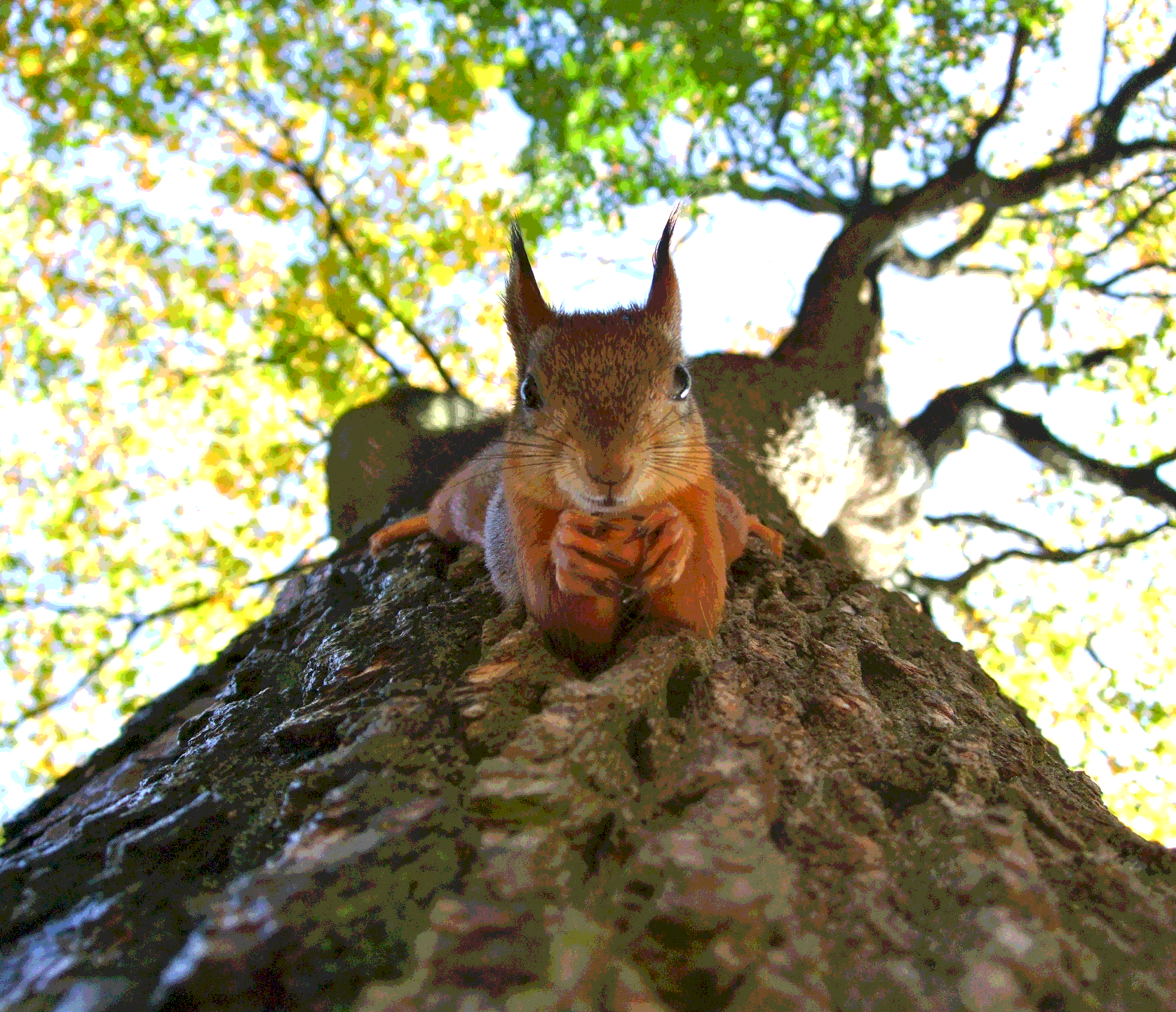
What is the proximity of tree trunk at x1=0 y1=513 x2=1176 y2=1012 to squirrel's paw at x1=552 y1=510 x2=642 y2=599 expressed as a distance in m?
0.14

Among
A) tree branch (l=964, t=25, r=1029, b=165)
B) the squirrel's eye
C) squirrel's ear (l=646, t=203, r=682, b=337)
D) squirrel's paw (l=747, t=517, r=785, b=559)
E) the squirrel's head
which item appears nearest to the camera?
the squirrel's head

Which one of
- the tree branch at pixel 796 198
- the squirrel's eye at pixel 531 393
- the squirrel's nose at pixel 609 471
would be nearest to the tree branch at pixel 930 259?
the tree branch at pixel 796 198

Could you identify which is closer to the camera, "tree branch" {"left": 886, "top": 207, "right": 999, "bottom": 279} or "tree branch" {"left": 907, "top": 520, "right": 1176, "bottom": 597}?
"tree branch" {"left": 907, "top": 520, "right": 1176, "bottom": 597}

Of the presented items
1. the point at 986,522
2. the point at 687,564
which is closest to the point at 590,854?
the point at 687,564

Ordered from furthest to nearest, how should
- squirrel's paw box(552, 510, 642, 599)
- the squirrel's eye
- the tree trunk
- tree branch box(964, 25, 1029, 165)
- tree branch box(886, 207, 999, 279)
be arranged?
1. tree branch box(886, 207, 999, 279)
2. tree branch box(964, 25, 1029, 165)
3. the squirrel's eye
4. squirrel's paw box(552, 510, 642, 599)
5. the tree trunk

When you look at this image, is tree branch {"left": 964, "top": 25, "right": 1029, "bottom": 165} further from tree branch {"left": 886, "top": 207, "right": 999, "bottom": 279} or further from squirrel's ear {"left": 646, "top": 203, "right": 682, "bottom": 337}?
squirrel's ear {"left": 646, "top": 203, "right": 682, "bottom": 337}

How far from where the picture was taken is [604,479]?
146 centimetres

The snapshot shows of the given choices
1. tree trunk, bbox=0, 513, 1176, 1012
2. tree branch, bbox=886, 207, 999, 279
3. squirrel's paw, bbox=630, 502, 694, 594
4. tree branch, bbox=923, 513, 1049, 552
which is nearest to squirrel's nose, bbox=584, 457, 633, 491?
squirrel's paw, bbox=630, 502, 694, 594

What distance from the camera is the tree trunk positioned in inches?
32.5

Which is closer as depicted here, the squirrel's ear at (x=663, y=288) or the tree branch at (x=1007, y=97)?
the squirrel's ear at (x=663, y=288)

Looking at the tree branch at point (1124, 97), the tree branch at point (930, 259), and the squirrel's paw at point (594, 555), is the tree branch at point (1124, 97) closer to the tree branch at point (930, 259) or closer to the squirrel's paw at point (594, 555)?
the tree branch at point (930, 259)

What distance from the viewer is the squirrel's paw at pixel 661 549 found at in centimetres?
140

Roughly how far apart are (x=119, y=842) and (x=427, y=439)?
9.20 ft

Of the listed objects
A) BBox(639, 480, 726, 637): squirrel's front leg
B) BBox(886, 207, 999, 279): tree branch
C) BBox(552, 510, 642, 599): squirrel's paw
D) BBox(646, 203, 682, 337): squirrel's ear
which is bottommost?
BBox(552, 510, 642, 599): squirrel's paw
